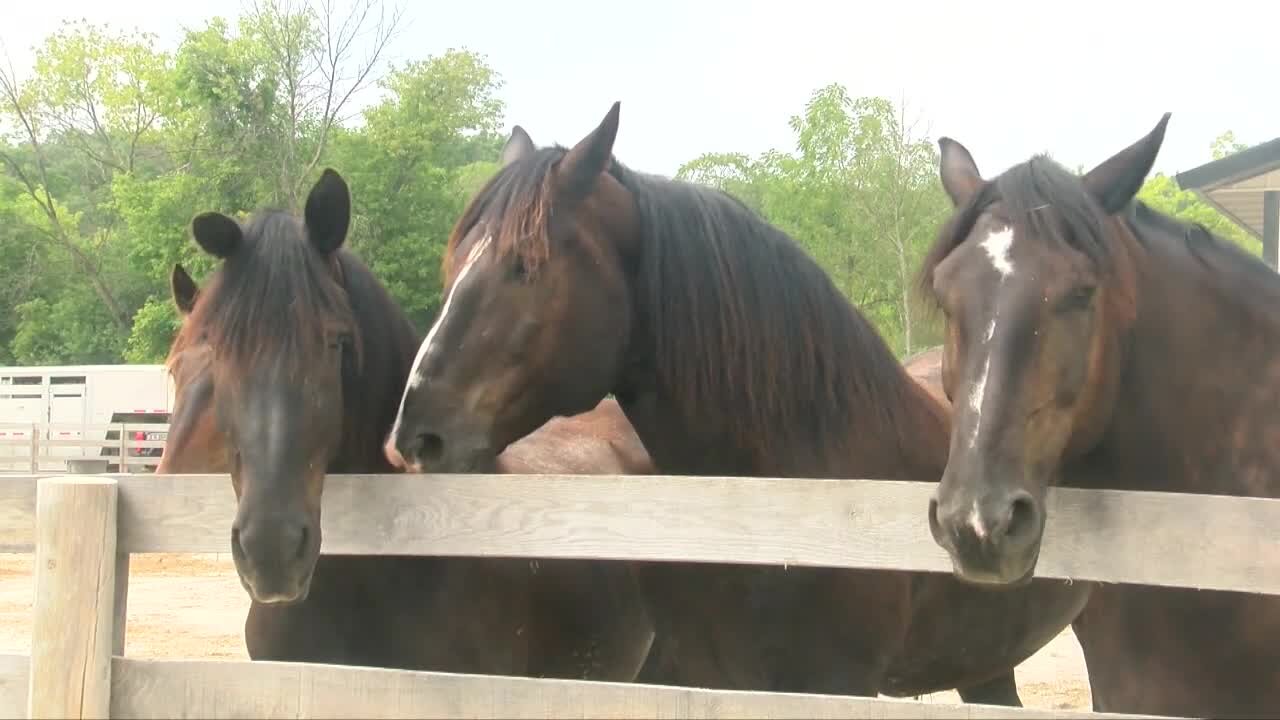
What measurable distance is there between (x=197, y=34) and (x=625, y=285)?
29864 mm

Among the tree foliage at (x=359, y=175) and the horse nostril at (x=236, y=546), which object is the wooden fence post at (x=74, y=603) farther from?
the tree foliage at (x=359, y=175)

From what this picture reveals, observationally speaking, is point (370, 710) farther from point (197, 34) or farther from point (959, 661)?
point (197, 34)

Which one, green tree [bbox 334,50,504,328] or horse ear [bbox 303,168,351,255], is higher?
horse ear [bbox 303,168,351,255]

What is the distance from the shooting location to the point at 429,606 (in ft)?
11.2

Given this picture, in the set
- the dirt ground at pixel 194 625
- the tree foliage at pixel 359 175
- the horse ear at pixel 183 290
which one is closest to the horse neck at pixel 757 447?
the horse ear at pixel 183 290

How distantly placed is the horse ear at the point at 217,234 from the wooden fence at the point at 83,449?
1908 cm

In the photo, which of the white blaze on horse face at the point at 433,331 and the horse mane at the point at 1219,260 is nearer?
the horse mane at the point at 1219,260

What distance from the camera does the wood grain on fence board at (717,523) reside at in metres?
2.33

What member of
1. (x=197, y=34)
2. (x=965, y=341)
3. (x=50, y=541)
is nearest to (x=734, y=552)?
(x=965, y=341)

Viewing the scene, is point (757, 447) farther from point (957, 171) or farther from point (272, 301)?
point (272, 301)

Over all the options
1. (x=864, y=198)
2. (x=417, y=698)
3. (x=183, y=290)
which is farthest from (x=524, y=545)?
(x=864, y=198)

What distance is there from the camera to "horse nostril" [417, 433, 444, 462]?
120 inches

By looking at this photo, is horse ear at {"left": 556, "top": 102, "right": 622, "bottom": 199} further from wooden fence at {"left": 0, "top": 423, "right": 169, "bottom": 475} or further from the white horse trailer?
the white horse trailer

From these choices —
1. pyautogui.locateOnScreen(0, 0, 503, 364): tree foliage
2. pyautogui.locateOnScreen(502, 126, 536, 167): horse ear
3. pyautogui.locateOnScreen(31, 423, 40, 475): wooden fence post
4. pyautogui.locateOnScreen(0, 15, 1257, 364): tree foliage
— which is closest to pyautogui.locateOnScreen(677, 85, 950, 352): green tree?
pyautogui.locateOnScreen(0, 15, 1257, 364): tree foliage
